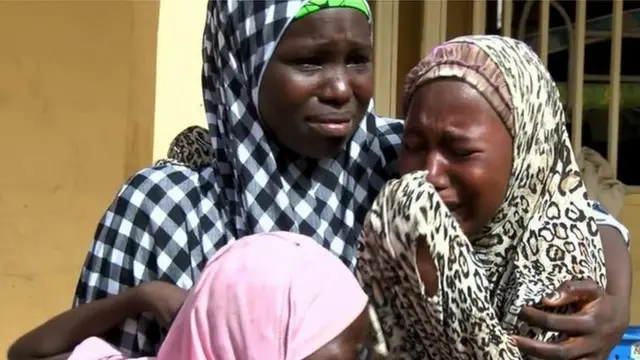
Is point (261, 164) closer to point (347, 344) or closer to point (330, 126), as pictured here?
point (330, 126)

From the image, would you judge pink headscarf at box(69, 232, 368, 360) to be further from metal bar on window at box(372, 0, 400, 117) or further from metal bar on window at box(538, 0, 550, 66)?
metal bar on window at box(538, 0, 550, 66)

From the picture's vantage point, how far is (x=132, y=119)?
3.56 m

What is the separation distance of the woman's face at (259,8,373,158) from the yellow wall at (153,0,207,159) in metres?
1.47

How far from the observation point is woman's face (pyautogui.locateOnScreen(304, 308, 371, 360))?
4.81 ft

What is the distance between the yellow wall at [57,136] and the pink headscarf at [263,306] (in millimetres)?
2069

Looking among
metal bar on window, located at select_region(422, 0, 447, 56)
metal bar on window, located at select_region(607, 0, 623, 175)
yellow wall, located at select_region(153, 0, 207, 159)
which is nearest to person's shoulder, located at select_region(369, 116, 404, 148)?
yellow wall, located at select_region(153, 0, 207, 159)

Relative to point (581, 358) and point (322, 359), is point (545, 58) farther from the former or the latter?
point (322, 359)

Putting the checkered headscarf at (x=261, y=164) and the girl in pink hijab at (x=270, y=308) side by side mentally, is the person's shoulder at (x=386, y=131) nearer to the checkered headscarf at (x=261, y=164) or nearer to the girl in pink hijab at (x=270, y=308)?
the checkered headscarf at (x=261, y=164)

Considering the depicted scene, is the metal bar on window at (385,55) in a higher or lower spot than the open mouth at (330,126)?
higher

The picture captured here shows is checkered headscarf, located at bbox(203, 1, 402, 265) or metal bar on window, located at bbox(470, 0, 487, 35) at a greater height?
metal bar on window, located at bbox(470, 0, 487, 35)

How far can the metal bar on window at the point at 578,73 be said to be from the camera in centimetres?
442

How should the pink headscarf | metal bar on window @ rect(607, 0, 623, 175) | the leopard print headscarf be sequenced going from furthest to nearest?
metal bar on window @ rect(607, 0, 623, 175)
the leopard print headscarf
the pink headscarf

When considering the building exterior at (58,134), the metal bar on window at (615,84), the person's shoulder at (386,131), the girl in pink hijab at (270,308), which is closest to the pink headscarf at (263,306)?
the girl in pink hijab at (270,308)

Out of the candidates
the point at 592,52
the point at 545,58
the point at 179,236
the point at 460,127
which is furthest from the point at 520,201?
the point at 592,52
